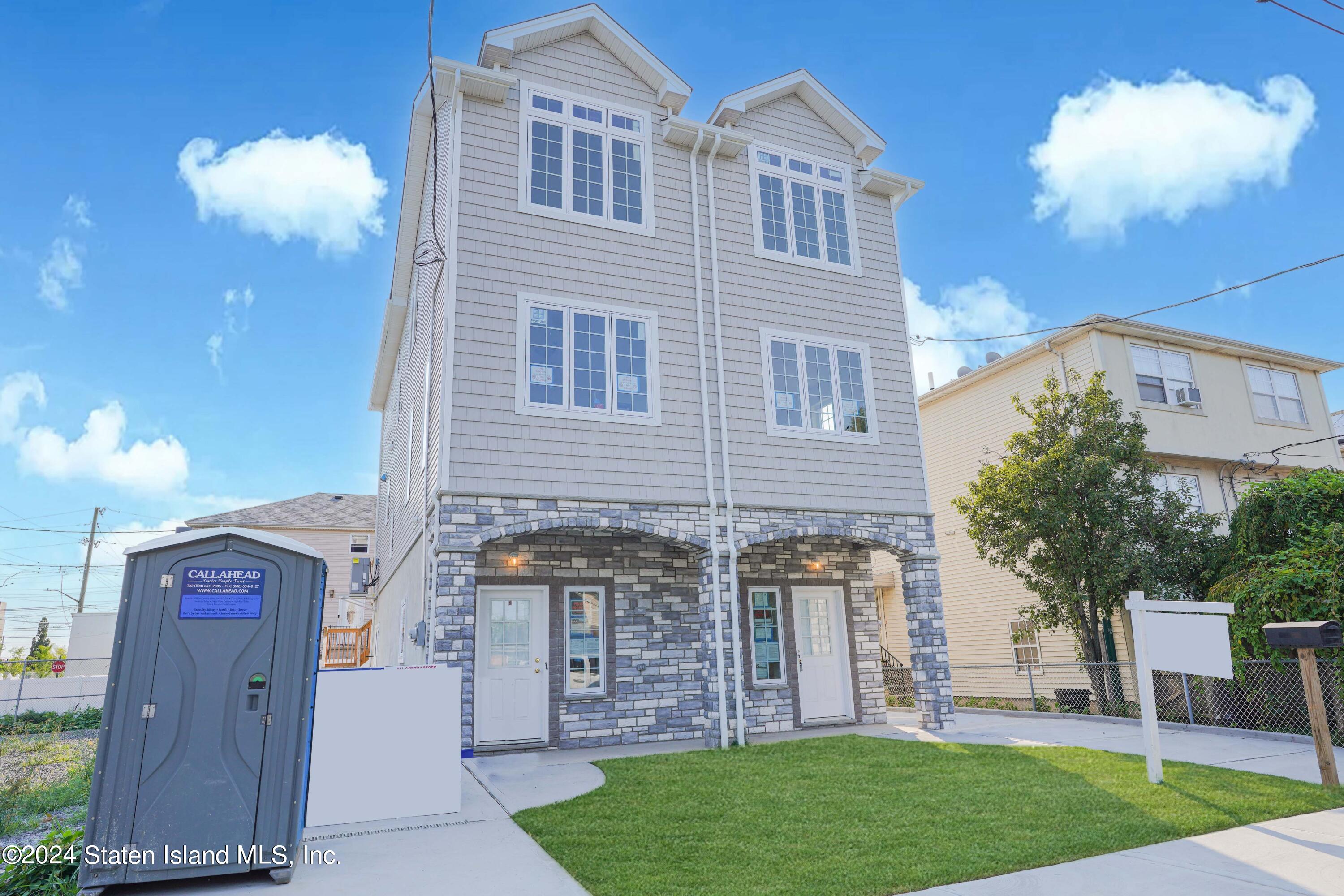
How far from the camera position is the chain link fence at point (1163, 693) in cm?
973

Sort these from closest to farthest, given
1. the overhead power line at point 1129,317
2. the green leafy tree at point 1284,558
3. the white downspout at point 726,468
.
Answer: the green leafy tree at point 1284,558
the white downspout at point 726,468
the overhead power line at point 1129,317

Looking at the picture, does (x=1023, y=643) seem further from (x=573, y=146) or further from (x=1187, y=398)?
(x=573, y=146)

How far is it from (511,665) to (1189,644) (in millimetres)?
8027

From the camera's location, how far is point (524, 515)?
9.48 metres

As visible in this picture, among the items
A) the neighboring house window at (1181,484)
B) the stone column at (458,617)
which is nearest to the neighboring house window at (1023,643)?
the neighboring house window at (1181,484)

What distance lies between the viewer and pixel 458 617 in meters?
8.83

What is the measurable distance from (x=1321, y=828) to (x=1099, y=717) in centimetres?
692

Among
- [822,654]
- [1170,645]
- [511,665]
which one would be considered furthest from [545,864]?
[822,654]

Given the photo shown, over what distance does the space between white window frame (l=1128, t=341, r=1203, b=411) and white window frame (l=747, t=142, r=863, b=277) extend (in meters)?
7.48

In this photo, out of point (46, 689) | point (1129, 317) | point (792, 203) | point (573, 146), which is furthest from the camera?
point (46, 689)

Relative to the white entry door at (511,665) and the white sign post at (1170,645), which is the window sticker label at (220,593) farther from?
the white sign post at (1170,645)

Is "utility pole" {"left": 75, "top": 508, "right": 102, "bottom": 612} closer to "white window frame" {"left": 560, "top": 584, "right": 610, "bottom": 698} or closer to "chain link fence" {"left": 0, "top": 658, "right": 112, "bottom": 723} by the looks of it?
"chain link fence" {"left": 0, "top": 658, "right": 112, "bottom": 723}

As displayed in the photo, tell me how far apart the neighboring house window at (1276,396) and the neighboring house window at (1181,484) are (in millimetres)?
3056

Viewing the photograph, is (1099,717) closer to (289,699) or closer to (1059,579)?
(1059,579)
